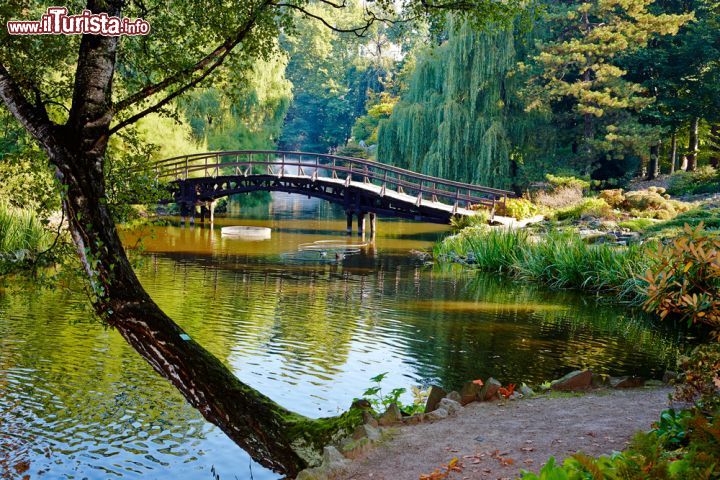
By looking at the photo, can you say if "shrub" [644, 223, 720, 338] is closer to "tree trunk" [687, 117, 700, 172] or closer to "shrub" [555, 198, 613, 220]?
"shrub" [555, 198, 613, 220]

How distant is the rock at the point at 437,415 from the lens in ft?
20.1

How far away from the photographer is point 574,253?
1684 centimetres

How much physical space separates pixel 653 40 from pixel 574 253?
722 inches

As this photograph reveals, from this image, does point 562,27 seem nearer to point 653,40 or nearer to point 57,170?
point 653,40

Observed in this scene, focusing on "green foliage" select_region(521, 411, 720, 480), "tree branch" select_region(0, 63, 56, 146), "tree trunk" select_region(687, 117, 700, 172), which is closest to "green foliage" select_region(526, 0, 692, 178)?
"tree trunk" select_region(687, 117, 700, 172)

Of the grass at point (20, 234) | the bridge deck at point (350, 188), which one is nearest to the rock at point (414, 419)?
the grass at point (20, 234)

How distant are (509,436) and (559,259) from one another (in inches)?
472

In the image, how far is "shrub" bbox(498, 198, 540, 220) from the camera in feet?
81.8

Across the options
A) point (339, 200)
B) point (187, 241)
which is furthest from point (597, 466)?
point (339, 200)

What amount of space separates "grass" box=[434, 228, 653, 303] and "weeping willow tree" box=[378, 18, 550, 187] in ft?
28.1

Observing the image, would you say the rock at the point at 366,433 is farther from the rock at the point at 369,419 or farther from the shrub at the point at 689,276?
the shrub at the point at 689,276

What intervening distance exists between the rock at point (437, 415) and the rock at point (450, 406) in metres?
0.06

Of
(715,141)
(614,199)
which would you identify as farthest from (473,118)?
(715,141)

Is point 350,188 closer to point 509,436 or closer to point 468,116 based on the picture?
point 468,116
